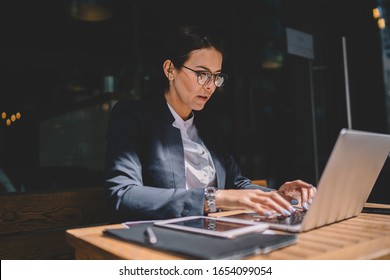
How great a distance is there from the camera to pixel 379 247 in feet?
2.39

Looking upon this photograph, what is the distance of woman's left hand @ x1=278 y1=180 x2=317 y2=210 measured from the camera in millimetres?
1187

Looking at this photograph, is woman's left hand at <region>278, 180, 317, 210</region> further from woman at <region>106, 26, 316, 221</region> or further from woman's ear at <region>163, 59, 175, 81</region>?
woman's ear at <region>163, 59, 175, 81</region>

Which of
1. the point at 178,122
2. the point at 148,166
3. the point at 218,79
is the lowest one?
the point at 148,166

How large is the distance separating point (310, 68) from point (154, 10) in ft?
5.15

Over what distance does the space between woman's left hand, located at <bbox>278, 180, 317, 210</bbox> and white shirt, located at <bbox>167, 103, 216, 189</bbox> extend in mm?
370

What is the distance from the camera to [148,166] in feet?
4.46

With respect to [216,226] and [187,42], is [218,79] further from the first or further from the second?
[216,226]

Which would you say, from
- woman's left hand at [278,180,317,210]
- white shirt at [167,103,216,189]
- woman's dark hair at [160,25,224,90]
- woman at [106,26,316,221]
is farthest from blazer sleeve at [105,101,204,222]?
woman's left hand at [278,180,317,210]

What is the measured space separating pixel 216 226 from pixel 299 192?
54 centimetres

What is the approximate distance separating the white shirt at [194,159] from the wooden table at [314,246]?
0.65 metres

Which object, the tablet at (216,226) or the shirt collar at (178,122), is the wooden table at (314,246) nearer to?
the tablet at (216,226)

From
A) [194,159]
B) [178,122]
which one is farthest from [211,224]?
[178,122]
